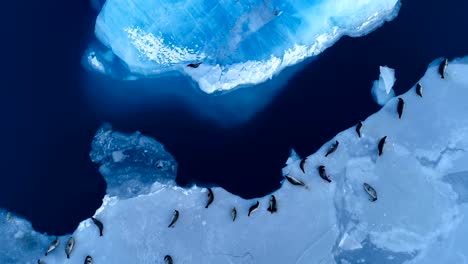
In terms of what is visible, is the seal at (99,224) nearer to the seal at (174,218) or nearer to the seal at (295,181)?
the seal at (174,218)

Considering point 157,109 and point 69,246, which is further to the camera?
point 157,109

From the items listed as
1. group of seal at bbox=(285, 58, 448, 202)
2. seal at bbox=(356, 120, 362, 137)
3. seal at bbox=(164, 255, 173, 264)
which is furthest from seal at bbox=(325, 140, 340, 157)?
seal at bbox=(164, 255, 173, 264)

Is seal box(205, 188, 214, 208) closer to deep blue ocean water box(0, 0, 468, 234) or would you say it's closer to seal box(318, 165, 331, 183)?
deep blue ocean water box(0, 0, 468, 234)

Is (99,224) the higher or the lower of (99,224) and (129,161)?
the lower

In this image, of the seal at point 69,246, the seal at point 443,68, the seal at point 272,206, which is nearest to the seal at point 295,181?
the seal at point 272,206

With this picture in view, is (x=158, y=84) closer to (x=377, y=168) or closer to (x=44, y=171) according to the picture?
(x=44, y=171)

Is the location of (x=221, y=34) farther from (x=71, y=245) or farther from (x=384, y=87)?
(x=71, y=245)

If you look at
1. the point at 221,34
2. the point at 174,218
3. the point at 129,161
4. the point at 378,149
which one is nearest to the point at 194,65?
the point at 221,34
